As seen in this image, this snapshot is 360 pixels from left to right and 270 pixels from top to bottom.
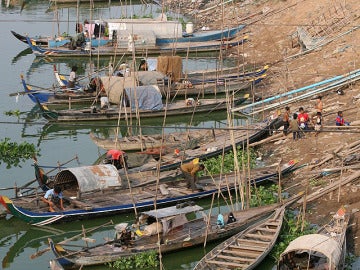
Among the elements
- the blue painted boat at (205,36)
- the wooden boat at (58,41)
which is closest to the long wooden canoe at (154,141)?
the wooden boat at (58,41)

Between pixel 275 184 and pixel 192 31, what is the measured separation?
20.1 m

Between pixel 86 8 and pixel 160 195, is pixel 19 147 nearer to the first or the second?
pixel 160 195

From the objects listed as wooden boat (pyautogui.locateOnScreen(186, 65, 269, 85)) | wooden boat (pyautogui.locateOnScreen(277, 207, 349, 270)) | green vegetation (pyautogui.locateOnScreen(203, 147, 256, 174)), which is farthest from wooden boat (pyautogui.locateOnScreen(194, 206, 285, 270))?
wooden boat (pyautogui.locateOnScreen(186, 65, 269, 85))

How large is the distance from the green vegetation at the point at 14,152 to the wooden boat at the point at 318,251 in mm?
10323

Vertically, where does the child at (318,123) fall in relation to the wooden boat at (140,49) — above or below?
below

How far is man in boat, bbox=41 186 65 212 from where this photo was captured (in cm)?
1727

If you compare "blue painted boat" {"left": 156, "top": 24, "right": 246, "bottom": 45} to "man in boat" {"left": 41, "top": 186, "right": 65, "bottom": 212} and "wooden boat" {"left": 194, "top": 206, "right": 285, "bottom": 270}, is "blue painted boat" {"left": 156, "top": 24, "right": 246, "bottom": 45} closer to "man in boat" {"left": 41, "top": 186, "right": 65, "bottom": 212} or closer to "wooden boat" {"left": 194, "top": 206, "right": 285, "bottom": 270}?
"man in boat" {"left": 41, "top": 186, "right": 65, "bottom": 212}

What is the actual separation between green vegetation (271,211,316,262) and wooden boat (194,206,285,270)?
20 cm

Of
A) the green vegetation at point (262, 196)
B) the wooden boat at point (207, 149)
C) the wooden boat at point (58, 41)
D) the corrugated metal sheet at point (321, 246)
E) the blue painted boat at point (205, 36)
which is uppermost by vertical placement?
the blue painted boat at point (205, 36)

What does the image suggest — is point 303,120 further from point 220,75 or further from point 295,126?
point 220,75

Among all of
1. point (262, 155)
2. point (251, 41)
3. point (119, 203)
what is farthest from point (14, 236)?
point (251, 41)

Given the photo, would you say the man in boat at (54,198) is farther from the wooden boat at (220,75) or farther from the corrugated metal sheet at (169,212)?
the wooden boat at (220,75)

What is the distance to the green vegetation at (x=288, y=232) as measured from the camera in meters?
15.4

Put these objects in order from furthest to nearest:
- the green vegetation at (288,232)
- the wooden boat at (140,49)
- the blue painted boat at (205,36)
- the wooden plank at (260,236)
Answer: the blue painted boat at (205,36)
the wooden boat at (140,49)
the wooden plank at (260,236)
the green vegetation at (288,232)
